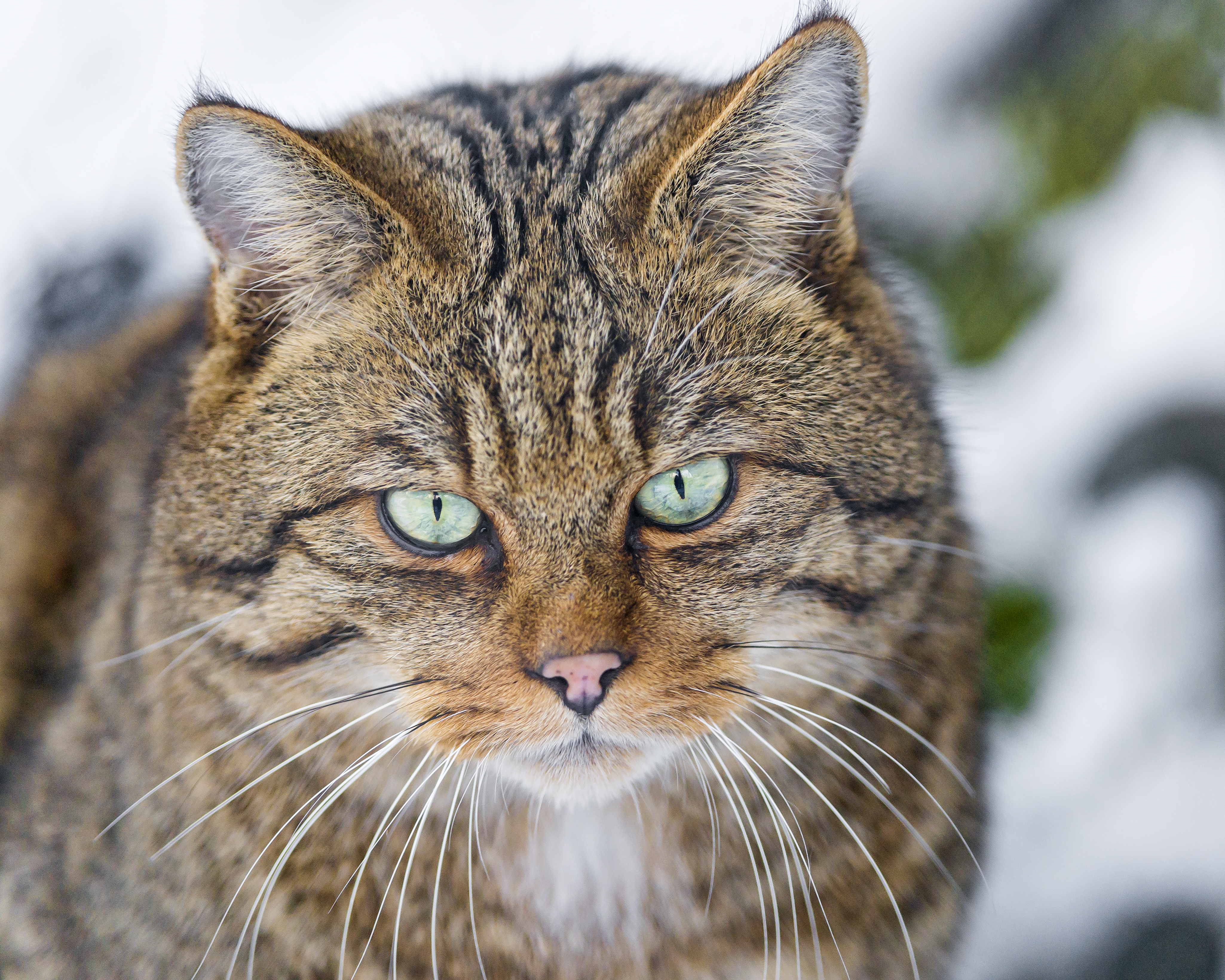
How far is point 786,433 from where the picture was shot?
2.82ft

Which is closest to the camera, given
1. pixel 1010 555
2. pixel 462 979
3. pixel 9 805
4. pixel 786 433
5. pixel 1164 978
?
pixel 786 433

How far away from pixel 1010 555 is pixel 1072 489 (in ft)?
0.53

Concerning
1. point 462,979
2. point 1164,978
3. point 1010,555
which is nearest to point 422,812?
point 462,979

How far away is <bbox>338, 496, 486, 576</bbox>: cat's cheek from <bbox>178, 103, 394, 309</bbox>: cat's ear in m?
0.19

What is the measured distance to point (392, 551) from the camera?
85 centimetres

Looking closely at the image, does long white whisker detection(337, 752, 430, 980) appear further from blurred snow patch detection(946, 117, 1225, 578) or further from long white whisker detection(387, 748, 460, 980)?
blurred snow patch detection(946, 117, 1225, 578)

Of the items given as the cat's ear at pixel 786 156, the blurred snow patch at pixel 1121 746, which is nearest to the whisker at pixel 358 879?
the cat's ear at pixel 786 156

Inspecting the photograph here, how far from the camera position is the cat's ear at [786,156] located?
796 millimetres

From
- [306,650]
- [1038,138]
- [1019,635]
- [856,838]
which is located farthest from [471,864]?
[1038,138]

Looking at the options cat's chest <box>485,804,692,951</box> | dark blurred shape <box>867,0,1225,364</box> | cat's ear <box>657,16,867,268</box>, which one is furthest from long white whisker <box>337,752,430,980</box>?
dark blurred shape <box>867,0,1225,364</box>

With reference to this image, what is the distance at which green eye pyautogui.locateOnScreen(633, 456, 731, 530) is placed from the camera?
0.84 m

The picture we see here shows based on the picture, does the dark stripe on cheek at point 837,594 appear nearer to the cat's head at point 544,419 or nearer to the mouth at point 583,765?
the cat's head at point 544,419

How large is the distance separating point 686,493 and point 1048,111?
2.86ft

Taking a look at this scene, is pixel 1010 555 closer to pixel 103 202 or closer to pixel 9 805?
pixel 9 805
